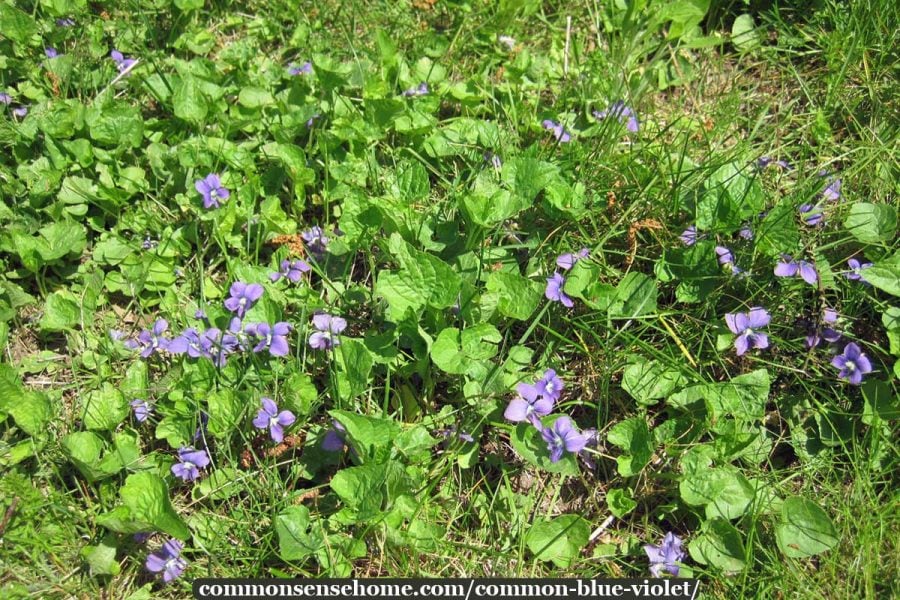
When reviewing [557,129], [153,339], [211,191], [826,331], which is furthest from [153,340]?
[826,331]

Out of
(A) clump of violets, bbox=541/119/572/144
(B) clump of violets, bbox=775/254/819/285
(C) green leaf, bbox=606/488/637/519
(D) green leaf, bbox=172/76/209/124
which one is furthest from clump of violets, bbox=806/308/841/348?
(D) green leaf, bbox=172/76/209/124

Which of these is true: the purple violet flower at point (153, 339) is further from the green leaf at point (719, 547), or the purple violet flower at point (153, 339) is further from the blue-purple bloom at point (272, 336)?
the green leaf at point (719, 547)

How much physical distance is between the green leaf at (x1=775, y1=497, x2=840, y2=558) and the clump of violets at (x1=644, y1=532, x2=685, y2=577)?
292 mm

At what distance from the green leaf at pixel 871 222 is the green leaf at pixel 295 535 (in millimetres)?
2109

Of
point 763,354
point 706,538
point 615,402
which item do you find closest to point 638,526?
point 706,538

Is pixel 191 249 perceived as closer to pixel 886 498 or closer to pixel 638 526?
pixel 638 526

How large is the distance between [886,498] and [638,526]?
0.80 meters

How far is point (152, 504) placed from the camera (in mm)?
2480

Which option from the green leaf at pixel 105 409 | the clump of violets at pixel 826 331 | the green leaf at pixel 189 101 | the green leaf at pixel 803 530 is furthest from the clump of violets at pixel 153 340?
the clump of violets at pixel 826 331

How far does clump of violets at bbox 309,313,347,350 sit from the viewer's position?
2828 millimetres

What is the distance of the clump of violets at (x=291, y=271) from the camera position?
304 cm

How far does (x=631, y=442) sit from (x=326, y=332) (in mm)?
1068

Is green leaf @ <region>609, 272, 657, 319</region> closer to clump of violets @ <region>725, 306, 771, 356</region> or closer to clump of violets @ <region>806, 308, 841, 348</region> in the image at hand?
clump of violets @ <region>725, 306, 771, 356</region>

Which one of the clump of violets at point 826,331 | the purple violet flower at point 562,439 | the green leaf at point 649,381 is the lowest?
the purple violet flower at point 562,439
